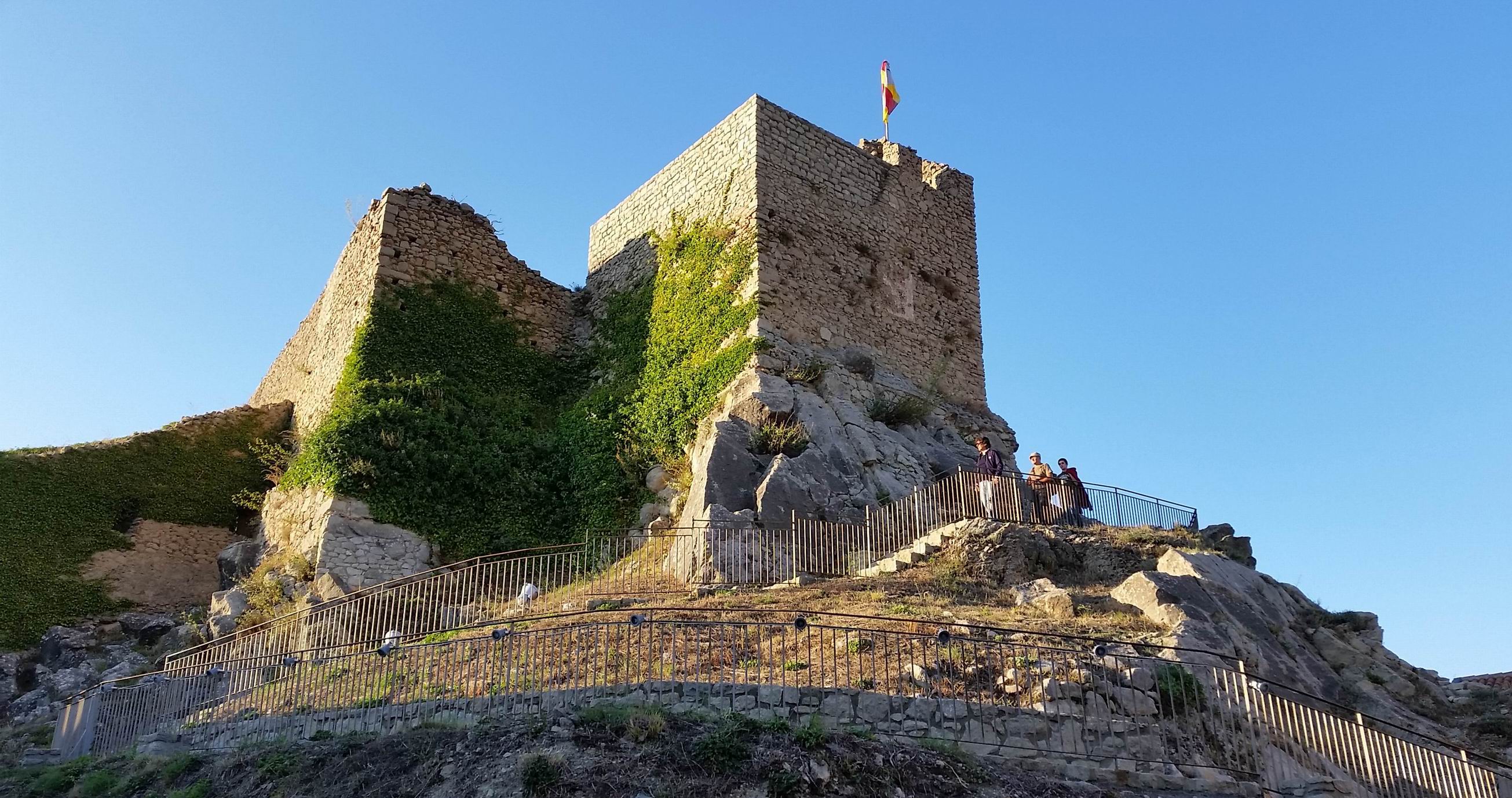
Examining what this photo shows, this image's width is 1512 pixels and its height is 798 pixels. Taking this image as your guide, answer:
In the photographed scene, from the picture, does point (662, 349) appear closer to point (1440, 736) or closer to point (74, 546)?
point (74, 546)

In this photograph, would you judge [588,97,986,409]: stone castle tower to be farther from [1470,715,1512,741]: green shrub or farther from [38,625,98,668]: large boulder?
[38,625,98,668]: large boulder

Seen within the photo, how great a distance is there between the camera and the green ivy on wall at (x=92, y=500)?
1931 cm

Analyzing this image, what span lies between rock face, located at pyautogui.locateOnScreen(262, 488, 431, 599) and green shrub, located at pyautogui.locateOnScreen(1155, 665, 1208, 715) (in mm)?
11350

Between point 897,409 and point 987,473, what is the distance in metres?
3.68

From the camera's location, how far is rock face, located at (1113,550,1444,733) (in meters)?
13.6

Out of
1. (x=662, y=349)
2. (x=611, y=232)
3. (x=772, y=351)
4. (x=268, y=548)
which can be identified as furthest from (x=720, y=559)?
(x=611, y=232)

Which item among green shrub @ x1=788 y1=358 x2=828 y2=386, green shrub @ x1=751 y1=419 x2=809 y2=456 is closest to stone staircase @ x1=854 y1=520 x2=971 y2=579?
green shrub @ x1=751 y1=419 x2=809 y2=456

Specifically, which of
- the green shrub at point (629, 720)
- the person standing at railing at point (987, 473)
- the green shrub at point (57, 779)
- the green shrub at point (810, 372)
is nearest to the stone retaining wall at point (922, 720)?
the green shrub at point (629, 720)

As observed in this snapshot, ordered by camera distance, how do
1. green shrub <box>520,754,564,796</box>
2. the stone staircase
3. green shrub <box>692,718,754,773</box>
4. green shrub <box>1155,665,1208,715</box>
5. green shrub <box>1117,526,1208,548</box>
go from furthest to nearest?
green shrub <box>1117,526,1208,548</box> < the stone staircase < green shrub <box>1155,665,1208,715</box> < green shrub <box>692,718,754,773</box> < green shrub <box>520,754,564,796</box>

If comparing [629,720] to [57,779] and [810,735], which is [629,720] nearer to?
[810,735]

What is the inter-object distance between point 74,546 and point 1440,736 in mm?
20550

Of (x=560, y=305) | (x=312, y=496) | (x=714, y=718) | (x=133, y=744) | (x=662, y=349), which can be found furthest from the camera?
(x=560, y=305)

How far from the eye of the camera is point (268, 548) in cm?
2006

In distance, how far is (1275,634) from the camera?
15.1 m
